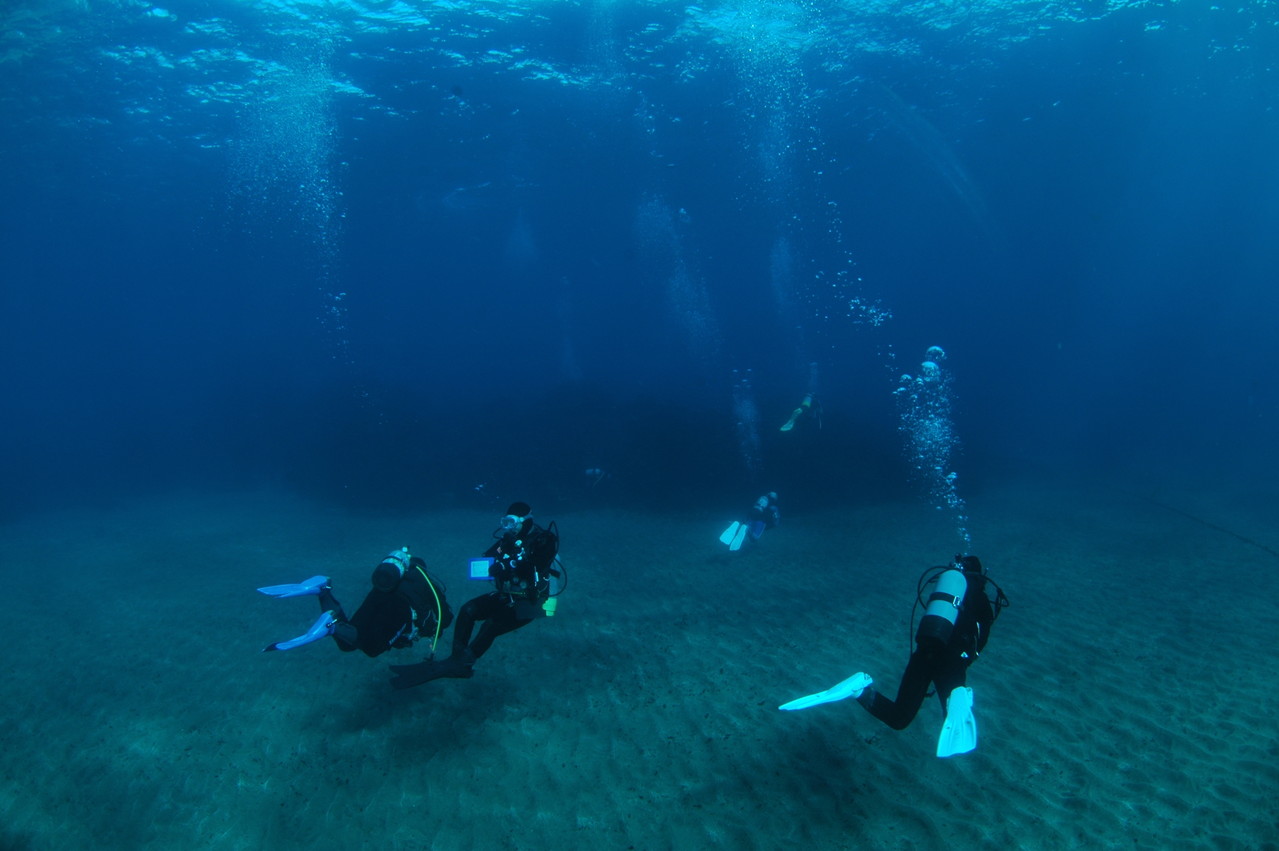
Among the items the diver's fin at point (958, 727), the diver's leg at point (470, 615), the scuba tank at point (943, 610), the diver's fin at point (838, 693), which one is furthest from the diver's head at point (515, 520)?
the diver's fin at point (958, 727)

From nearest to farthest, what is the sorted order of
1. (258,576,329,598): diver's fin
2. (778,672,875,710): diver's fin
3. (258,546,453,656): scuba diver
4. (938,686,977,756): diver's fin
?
(938,686,977,756): diver's fin
(778,672,875,710): diver's fin
(258,546,453,656): scuba diver
(258,576,329,598): diver's fin

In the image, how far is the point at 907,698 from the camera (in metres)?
4.66

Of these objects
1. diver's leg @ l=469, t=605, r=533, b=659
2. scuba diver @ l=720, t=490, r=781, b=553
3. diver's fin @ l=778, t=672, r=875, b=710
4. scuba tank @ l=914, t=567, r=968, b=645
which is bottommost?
scuba diver @ l=720, t=490, r=781, b=553

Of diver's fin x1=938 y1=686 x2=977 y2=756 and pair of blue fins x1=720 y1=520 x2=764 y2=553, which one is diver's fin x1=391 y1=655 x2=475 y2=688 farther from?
pair of blue fins x1=720 y1=520 x2=764 y2=553

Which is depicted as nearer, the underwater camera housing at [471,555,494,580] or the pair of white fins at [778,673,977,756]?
the pair of white fins at [778,673,977,756]

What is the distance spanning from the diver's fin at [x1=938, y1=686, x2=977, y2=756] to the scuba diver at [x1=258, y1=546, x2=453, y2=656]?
→ 4903 mm

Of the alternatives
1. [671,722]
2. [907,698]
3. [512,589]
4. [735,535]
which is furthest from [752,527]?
[907,698]

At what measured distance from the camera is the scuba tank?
4.58m

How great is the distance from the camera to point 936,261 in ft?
238

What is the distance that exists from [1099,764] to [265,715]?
908 cm

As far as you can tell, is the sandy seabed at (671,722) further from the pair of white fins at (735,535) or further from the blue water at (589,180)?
the blue water at (589,180)

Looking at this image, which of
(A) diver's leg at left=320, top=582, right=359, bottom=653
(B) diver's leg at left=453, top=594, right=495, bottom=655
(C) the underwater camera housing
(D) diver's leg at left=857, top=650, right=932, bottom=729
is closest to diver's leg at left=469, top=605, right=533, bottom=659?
(B) diver's leg at left=453, top=594, right=495, bottom=655

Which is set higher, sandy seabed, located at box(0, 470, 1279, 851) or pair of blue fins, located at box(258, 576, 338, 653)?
pair of blue fins, located at box(258, 576, 338, 653)

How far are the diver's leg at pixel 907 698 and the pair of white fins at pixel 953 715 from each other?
15 cm
